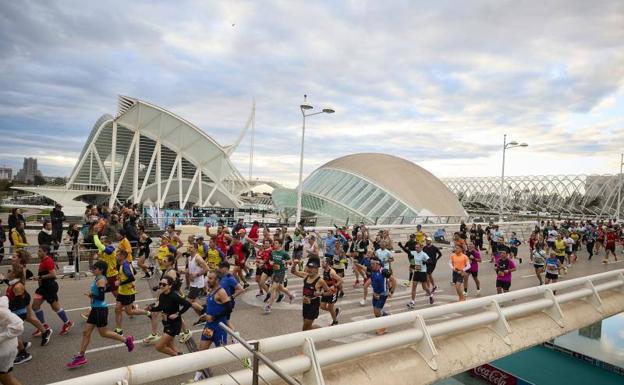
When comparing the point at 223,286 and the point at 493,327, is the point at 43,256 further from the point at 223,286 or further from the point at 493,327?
the point at 493,327

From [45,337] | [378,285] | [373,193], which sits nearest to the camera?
[45,337]

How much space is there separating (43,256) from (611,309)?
12.2 metres

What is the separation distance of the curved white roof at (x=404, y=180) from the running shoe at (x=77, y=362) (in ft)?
90.3

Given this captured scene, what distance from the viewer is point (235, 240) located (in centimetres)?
1070

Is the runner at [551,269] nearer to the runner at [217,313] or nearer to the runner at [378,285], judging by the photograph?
the runner at [378,285]

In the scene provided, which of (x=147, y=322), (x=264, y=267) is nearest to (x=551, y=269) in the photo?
(x=264, y=267)

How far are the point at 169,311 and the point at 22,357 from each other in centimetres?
240

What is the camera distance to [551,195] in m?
116

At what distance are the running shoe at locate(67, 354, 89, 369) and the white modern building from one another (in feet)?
126

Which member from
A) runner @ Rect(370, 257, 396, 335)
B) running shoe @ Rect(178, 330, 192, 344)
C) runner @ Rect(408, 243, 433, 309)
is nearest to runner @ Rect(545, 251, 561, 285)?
runner @ Rect(408, 243, 433, 309)

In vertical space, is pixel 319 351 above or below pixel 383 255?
below

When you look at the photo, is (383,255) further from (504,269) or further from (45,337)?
(45,337)

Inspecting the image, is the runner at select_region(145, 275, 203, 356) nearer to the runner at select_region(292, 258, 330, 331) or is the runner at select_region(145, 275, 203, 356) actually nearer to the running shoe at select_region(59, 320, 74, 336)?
the runner at select_region(292, 258, 330, 331)

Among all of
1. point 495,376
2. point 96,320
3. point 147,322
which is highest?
point 96,320
